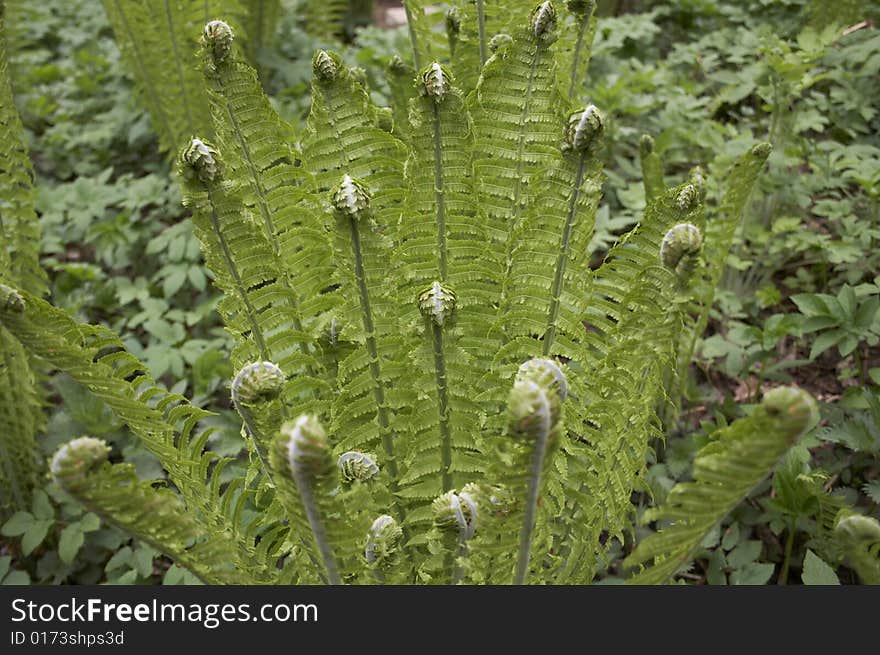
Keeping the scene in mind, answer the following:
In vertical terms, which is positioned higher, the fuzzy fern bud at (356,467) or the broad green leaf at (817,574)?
the fuzzy fern bud at (356,467)

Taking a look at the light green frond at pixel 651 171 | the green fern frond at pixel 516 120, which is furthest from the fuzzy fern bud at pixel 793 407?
the light green frond at pixel 651 171

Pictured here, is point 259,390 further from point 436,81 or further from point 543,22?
point 543,22

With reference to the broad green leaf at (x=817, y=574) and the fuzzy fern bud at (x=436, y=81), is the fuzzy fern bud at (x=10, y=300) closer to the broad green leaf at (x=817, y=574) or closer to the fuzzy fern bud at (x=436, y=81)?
the fuzzy fern bud at (x=436, y=81)

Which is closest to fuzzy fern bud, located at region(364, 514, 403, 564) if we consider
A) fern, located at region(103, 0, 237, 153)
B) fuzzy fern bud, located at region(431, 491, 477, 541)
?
fuzzy fern bud, located at region(431, 491, 477, 541)

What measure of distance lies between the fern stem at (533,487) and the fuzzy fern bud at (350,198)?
1.47 feet

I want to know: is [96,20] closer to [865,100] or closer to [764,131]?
[764,131]

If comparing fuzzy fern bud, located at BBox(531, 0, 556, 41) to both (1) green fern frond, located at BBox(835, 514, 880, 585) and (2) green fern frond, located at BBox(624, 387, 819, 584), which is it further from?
(1) green fern frond, located at BBox(835, 514, 880, 585)

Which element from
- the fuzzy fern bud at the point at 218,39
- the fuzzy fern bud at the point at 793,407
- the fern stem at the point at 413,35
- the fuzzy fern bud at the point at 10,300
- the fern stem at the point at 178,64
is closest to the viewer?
the fuzzy fern bud at the point at 793,407

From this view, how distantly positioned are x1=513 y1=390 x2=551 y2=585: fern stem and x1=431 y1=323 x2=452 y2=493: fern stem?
0.98ft

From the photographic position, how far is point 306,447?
0.83 m

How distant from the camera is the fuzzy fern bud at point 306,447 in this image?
0.83 meters

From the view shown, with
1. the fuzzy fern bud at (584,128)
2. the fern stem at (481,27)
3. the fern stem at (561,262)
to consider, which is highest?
the fern stem at (481,27)

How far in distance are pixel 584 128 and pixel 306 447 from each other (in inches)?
24.8

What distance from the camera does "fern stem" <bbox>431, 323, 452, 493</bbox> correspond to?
117 cm
